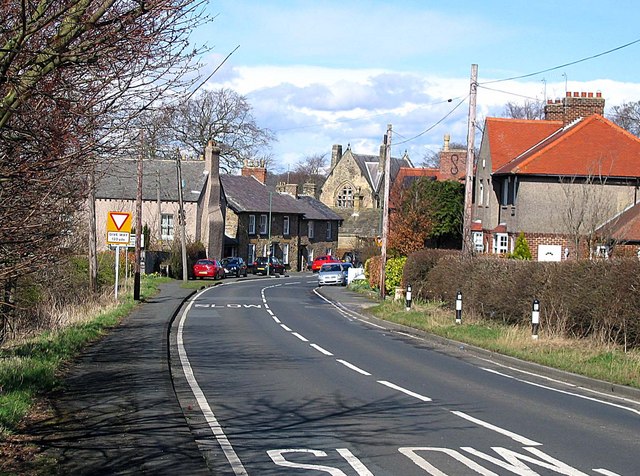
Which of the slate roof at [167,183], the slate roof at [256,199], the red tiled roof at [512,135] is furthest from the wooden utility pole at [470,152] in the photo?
the slate roof at [256,199]

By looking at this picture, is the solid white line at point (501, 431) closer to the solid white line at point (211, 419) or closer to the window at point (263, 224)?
the solid white line at point (211, 419)

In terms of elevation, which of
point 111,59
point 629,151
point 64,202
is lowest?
point 64,202

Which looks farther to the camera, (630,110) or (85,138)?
(630,110)

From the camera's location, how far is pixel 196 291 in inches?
1934

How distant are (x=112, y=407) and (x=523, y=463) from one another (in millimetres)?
5009

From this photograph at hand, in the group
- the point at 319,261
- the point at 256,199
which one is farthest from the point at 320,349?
the point at 319,261

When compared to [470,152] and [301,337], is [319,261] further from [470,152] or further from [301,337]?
[301,337]

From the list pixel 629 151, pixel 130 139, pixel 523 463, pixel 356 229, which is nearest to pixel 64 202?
pixel 130 139

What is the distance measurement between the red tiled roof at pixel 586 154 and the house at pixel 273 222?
40.9 metres

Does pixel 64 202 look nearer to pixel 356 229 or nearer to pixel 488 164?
pixel 488 164

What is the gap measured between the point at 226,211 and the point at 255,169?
10.7 m

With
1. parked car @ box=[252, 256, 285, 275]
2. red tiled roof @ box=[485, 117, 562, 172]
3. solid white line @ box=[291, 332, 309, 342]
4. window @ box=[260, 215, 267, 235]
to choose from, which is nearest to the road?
solid white line @ box=[291, 332, 309, 342]

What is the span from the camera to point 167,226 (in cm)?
7331

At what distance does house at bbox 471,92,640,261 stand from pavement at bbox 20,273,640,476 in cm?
2148
